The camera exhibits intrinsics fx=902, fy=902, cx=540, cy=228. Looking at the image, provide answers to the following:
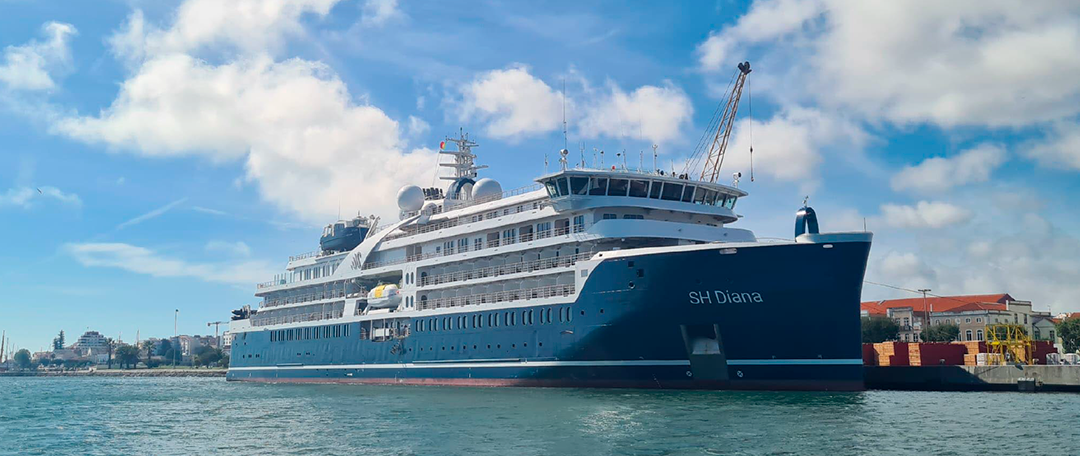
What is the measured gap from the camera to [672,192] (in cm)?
3988

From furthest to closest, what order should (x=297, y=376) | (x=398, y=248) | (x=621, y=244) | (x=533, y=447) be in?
(x=297, y=376) < (x=398, y=248) < (x=621, y=244) < (x=533, y=447)

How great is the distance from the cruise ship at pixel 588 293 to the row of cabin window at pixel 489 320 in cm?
8

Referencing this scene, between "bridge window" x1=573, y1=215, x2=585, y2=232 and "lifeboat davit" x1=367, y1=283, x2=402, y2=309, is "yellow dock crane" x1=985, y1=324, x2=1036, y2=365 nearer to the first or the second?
"bridge window" x1=573, y1=215, x2=585, y2=232

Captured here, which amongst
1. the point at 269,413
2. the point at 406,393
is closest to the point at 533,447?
the point at 269,413

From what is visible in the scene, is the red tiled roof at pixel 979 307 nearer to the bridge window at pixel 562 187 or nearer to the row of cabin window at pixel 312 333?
the row of cabin window at pixel 312 333

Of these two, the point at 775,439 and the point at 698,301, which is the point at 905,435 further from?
the point at 698,301

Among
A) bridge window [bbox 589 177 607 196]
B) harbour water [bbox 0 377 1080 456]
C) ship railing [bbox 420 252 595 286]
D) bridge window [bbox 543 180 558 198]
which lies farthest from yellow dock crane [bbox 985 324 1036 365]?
bridge window [bbox 543 180 558 198]

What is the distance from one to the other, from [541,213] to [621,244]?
4300mm

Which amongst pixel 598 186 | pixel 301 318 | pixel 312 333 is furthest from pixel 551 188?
pixel 301 318

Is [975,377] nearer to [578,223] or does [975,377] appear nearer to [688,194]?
[688,194]

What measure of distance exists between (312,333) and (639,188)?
25775 millimetres

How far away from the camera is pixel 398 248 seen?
50.4m

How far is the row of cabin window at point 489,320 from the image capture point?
38.2 metres

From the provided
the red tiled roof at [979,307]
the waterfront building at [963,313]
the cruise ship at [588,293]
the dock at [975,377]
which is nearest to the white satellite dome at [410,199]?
the cruise ship at [588,293]
